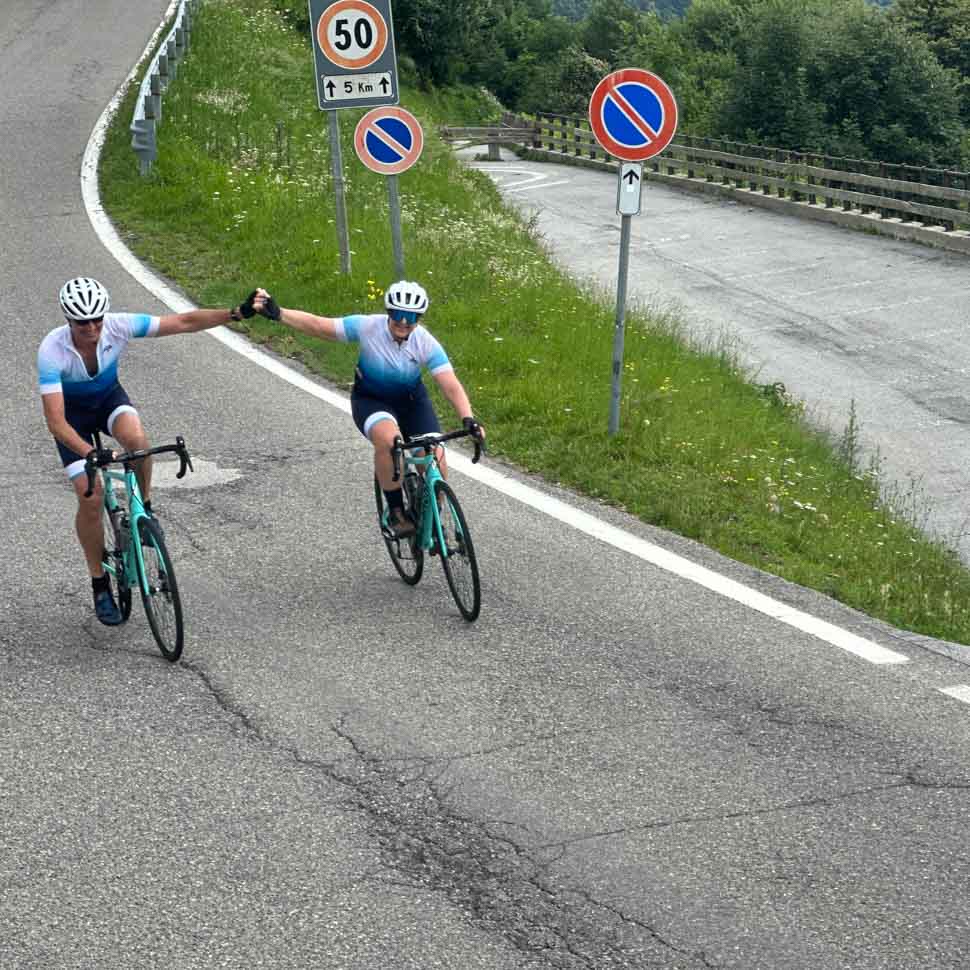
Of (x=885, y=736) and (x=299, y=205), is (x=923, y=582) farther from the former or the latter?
(x=299, y=205)

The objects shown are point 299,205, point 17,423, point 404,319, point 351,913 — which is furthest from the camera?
point 299,205

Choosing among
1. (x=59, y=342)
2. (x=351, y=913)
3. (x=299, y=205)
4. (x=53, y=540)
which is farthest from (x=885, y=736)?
(x=299, y=205)

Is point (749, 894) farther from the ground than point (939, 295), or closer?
farther from the ground

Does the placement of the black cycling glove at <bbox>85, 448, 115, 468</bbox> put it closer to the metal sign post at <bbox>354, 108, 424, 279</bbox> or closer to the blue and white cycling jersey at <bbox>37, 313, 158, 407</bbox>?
the blue and white cycling jersey at <bbox>37, 313, 158, 407</bbox>

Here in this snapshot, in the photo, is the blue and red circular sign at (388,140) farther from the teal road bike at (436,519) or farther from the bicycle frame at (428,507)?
the bicycle frame at (428,507)

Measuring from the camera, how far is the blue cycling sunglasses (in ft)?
23.7

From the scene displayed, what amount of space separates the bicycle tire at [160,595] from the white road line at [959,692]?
3507 mm

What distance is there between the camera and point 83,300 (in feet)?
21.5

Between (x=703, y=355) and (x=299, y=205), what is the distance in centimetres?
572

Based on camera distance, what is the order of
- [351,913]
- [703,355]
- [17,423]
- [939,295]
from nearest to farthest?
[351,913]
[17,423]
[703,355]
[939,295]

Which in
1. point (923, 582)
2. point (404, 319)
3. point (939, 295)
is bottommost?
point (939, 295)

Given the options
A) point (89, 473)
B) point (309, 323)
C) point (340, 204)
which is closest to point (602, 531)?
point (309, 323)

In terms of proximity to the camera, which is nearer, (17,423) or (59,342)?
(59,342)

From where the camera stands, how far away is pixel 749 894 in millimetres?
4801
